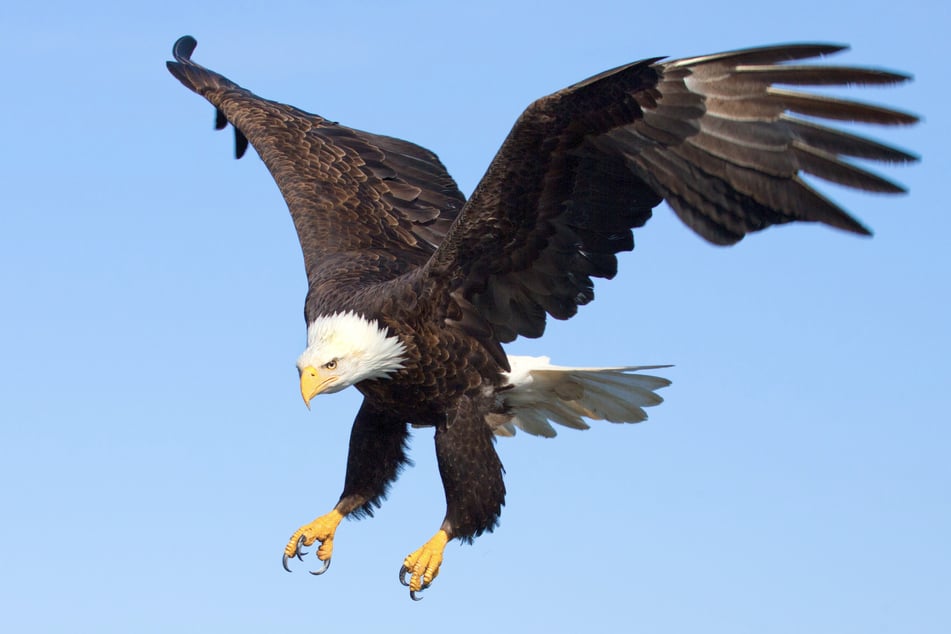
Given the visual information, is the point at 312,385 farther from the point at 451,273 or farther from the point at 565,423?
the point at 565,423

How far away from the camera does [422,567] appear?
6711 mm

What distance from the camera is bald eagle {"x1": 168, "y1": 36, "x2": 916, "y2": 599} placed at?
5711 millimetres

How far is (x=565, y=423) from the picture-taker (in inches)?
306

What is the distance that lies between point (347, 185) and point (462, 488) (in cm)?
208

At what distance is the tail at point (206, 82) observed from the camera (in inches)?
363

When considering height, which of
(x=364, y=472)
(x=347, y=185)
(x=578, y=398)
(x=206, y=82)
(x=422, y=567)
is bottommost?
(x=422, y=567)

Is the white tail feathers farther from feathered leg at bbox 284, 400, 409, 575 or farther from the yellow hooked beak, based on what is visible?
the yellow hooked beak

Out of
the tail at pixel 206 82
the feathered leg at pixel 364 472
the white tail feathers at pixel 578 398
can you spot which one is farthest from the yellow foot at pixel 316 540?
the tail at pixel 206 82

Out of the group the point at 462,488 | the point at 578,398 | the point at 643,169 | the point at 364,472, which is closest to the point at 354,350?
the point at 462,488

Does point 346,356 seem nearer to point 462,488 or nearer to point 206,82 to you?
point 462,488

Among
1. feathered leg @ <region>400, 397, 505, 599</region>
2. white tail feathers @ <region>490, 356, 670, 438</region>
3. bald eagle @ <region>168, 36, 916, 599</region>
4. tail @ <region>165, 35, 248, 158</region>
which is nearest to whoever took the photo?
bald eagle @ <region>168, 36, 916, 599</region>

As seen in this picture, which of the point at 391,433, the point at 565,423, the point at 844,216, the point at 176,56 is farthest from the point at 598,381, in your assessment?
the point at 176,56

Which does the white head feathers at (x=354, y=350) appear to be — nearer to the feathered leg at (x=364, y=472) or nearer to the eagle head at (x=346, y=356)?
the eagle head at (x=346, y=356)

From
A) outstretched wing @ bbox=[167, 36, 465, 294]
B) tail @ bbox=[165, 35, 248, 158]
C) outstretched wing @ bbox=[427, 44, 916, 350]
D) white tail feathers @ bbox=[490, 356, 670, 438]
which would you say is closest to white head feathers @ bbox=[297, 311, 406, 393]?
outstretched wing @ bbox=[427, 44, 916, 350]
